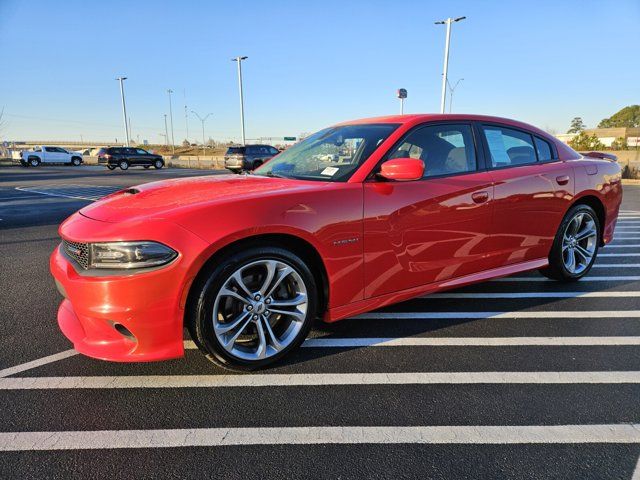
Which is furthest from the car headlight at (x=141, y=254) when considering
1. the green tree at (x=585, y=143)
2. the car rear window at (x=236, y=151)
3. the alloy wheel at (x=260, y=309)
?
the green tree at (x=585, y=143)

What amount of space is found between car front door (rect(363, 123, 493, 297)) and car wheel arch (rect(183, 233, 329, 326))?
1.02 feet

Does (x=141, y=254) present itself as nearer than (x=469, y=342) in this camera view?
Yes

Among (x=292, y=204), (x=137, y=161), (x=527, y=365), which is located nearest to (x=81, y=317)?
(x=292, y=204)

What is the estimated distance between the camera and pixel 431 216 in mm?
3082

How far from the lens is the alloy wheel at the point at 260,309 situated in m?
2.54

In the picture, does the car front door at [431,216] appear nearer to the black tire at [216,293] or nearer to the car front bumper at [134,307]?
the black tire at [216,293]

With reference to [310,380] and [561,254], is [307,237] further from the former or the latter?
[561,254]

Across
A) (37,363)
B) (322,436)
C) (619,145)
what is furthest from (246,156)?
(619,145)

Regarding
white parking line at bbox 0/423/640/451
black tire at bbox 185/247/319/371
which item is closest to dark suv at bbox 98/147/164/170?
black tire at bbox 185/247/319/371

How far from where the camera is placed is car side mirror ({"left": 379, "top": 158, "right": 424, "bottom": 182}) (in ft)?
9.18

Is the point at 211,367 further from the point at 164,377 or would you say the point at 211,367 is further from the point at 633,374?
the point at 633,374

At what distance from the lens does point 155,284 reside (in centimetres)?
225

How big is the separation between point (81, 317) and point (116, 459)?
33.4 inches

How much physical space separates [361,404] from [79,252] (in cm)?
181
